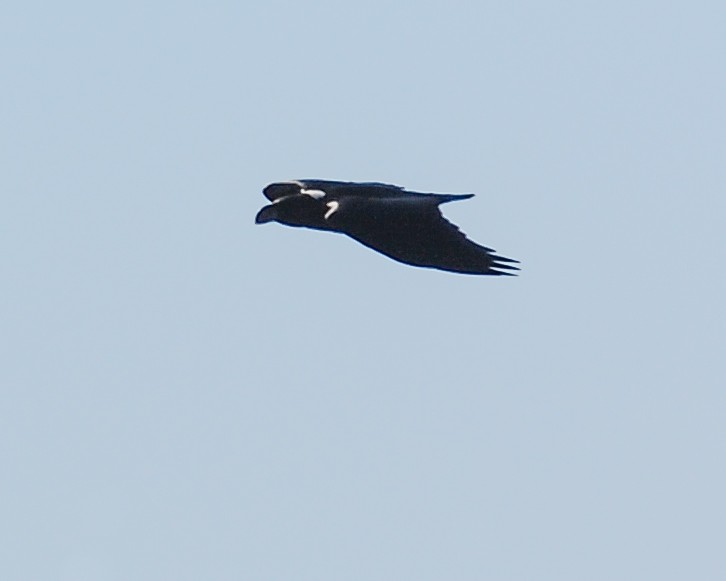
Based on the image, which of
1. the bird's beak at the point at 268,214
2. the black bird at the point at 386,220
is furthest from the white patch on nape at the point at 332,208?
the bird's beak at the point at 268,214

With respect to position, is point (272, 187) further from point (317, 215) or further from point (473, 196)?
point (473, 196)

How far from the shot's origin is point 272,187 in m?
25.1

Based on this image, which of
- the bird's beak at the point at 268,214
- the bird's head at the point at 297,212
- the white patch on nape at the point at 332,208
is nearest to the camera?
the white patch on nape at the point at 332,208

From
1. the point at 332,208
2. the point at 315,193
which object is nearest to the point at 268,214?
the point at 315,193

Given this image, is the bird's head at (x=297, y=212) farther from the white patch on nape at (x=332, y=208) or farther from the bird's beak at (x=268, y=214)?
the white patch on nape at (x=332, y=208)

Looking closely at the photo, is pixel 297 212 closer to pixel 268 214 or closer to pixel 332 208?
pixel 268 214

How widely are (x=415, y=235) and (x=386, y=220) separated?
0.53m

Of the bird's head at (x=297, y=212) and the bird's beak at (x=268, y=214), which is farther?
the bird's beak at (x=268, y=214)

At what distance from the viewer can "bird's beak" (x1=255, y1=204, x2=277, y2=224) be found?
81.3 ft

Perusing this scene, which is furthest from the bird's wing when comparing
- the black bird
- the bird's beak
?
the bird's beak

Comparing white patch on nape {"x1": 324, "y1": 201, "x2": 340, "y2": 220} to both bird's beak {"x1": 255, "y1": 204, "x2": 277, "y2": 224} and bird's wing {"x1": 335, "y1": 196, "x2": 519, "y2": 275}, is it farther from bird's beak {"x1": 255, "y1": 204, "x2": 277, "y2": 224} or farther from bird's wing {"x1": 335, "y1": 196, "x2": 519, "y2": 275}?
bird's beak {"x1": 255, "y1": 204, "x2": 277, "y2": 224}

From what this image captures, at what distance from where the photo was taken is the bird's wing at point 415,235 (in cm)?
2386

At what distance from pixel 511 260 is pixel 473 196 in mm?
2704

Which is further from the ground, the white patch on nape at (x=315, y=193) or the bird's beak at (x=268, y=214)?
the white patch on nape at (x=315, y=193)
